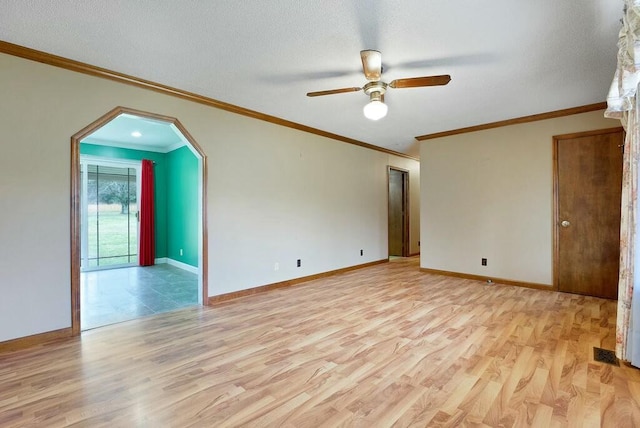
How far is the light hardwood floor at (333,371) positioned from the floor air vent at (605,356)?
0.05m

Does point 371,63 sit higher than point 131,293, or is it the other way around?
point 371,63

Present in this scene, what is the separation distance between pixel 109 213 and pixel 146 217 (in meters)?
0.72

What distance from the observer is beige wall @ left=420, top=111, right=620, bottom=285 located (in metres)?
4.34

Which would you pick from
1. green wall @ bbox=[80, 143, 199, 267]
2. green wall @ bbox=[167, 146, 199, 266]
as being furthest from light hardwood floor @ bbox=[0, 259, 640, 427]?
green wall @ bbox=[80, 143, 199, 267]

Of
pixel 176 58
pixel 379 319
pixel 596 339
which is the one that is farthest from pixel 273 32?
pixel 596 339

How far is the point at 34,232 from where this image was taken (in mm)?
2627

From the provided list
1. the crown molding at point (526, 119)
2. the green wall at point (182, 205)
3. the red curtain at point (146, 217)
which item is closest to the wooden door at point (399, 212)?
the crown molding at point (526, 119)

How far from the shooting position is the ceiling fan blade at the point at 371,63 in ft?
8.12

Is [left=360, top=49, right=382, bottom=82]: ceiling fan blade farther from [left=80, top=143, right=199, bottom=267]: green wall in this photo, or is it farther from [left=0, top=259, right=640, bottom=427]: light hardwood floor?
[left=80, top=143, right=199, bottom=267]: green wall

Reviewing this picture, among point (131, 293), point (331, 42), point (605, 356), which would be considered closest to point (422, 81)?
point (331, 42)

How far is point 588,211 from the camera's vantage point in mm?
4043

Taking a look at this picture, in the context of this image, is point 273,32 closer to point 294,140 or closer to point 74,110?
point 74,110

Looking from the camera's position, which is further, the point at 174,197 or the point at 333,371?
the point at 174,197

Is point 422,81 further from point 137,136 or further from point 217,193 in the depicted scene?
point 137,136
